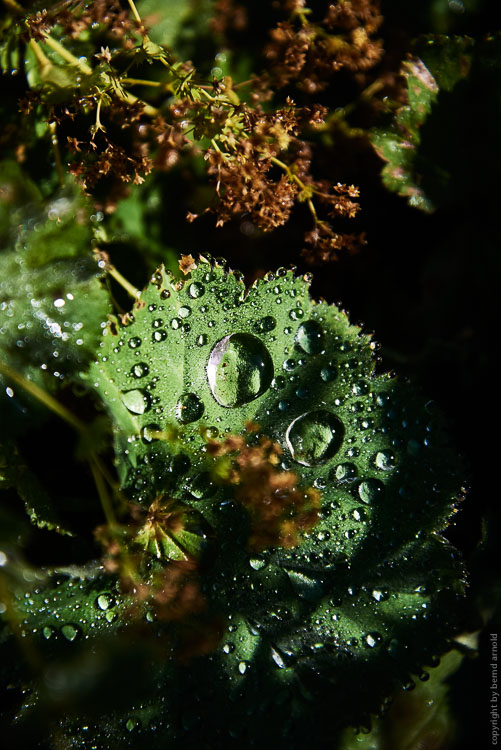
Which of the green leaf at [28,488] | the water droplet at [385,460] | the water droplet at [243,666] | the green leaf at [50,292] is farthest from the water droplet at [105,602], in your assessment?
the water droplet at [385,460]

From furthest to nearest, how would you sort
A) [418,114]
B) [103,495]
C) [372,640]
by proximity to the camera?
1. [418,114]
2. [103,495]
3. [372,640]

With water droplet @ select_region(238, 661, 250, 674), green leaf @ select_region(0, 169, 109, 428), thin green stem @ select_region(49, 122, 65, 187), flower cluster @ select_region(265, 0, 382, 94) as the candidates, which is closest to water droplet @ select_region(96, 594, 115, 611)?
water droplet @ select_region(238, 661, 250, 674)

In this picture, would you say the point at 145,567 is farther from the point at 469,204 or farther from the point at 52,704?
the point at 469,204

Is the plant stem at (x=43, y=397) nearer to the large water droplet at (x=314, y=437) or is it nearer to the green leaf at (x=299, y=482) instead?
the green leaf at (x=299, y=482)

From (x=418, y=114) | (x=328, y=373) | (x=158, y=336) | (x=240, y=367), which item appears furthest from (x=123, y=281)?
(x=418, y=114)

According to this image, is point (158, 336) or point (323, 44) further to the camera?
point (323, 44)

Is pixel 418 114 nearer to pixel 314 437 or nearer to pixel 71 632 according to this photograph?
pixel 314 437

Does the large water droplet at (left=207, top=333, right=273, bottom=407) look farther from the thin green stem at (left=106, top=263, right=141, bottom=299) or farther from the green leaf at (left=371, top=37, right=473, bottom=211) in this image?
the green leaf at (left=371, top=37, right=473, bottom=211)
